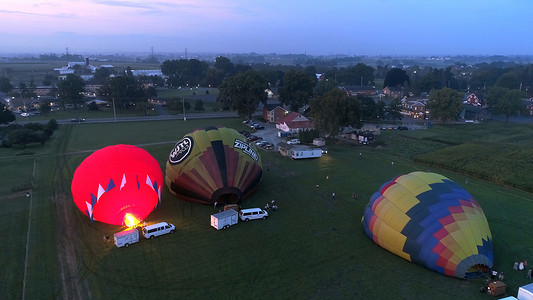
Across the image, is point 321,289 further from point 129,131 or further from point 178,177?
point 129,131

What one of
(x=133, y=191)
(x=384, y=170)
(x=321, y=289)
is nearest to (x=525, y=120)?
(x=384, y=170)

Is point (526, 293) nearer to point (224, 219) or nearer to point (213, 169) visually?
point (224, 219)

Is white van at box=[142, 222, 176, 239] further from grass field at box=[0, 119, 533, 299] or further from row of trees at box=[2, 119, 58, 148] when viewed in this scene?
row of trees at box=[2, 119, 58, 148]

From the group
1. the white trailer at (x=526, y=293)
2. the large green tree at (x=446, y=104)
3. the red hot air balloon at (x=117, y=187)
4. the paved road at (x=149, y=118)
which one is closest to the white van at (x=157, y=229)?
the red hot air balloon at (x=117, y=187)

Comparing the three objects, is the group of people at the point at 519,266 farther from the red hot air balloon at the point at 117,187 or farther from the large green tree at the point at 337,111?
the large green tree at the point at 337,111

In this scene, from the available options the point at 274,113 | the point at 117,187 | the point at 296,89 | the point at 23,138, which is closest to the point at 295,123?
the point at 274,113

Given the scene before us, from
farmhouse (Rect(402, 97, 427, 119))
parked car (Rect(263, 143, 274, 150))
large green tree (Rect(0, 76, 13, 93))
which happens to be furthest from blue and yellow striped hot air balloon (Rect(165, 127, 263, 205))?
large green tree (Rect(0, 76, 13, 93))
